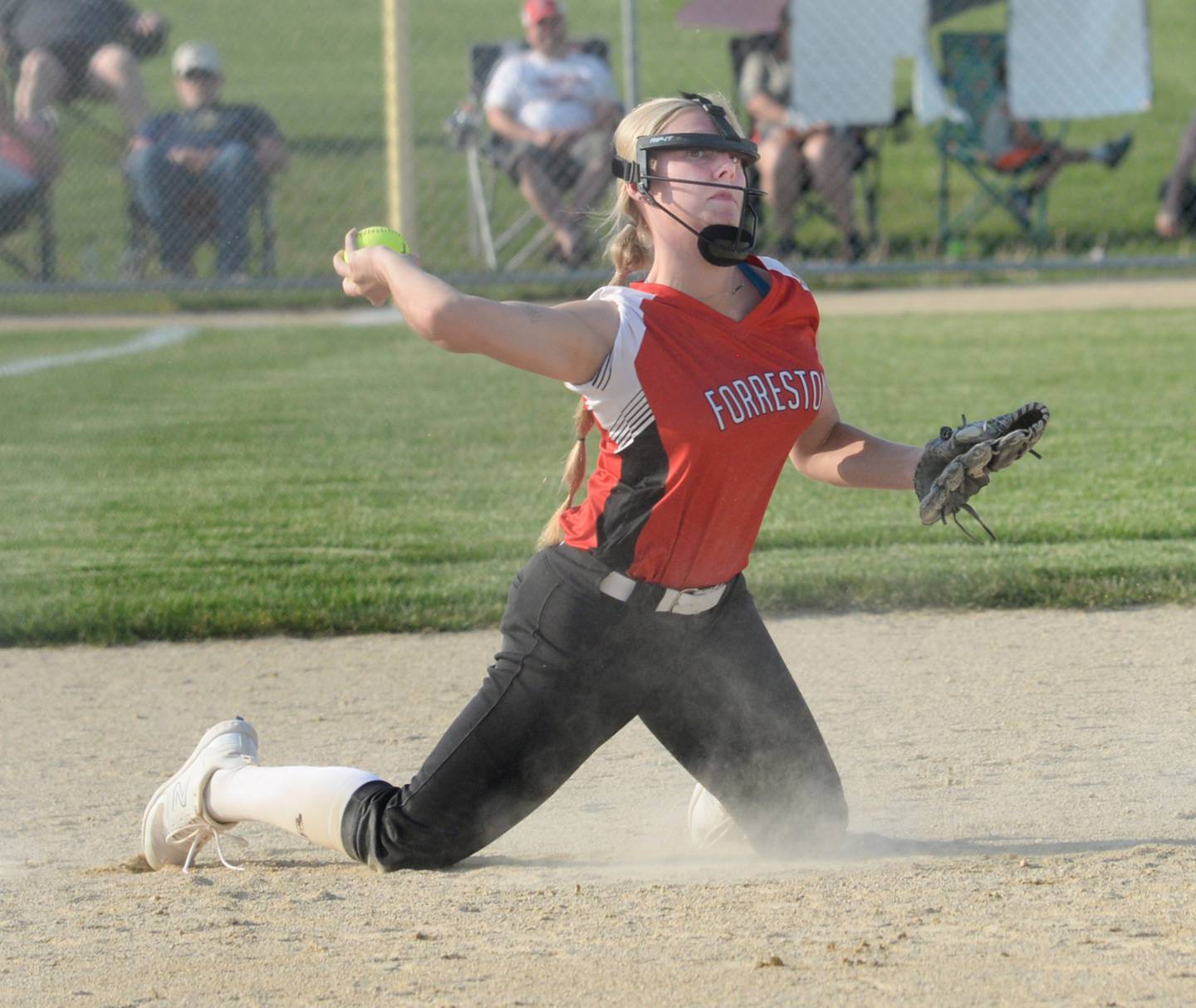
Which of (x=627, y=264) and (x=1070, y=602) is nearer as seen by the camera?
(x=627, y=264)

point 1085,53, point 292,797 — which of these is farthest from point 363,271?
point 1085,53

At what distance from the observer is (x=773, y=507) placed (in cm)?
645

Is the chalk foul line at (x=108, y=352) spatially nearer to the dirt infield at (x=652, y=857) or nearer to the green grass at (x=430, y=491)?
the green grass at (x=430, y=491)

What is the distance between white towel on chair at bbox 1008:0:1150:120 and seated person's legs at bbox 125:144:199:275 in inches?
197

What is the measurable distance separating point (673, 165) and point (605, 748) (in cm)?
159

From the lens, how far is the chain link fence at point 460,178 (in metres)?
10.7

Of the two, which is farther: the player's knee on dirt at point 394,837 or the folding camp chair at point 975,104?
the folding camp chair at point 975,104

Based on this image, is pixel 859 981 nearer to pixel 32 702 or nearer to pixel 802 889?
pixel 802 889

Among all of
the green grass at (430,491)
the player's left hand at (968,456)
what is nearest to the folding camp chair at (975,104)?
the green grass at (430,491)

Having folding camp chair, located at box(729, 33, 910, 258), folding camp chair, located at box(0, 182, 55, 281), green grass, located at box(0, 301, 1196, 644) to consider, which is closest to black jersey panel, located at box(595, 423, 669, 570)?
green grass, located at box(0, 301, 1196, 644)

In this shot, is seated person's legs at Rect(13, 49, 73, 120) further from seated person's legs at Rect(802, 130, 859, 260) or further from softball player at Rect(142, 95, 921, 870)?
softball player at Rect(142, 95, 921, 870)

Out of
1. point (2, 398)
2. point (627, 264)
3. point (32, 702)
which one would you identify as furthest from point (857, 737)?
point (2, 398)

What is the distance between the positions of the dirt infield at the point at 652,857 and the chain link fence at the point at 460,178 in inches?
224

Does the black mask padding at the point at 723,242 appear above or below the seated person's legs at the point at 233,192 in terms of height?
above
